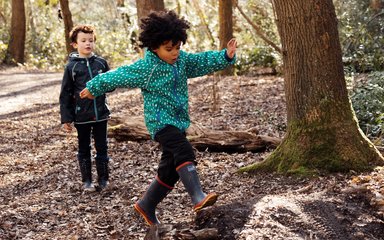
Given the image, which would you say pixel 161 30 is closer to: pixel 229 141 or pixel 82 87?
pixel 82 87

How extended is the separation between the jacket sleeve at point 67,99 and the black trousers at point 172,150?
65.7 inches

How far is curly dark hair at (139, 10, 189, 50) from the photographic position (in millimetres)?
4586

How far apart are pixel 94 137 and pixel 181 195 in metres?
1.17

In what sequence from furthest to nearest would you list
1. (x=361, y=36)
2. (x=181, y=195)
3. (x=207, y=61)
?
(x=361, y=36) → (x=181, y=195) → (x=207, y=61)

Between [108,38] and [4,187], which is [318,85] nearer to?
[4,187]

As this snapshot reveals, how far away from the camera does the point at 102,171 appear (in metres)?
6.48

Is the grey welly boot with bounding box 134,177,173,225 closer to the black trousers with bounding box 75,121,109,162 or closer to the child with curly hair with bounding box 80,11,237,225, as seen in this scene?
the child with curly hair with bounding box 80,11,237,225

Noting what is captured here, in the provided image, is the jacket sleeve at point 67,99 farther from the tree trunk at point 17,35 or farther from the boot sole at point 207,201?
the tree trunk at point 17,35

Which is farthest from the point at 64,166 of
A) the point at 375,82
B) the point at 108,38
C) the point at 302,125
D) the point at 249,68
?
the point at 108,38

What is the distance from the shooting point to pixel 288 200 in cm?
466

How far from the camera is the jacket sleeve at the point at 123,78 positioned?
4.63 m

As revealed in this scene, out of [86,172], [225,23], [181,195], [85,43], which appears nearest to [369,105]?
[181,195]

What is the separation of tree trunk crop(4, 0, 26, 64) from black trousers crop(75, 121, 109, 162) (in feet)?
54.4

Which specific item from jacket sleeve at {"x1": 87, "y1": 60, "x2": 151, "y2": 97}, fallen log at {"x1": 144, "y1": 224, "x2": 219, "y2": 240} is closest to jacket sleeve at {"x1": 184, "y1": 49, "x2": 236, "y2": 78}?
jacket sleeve at {"x1": 87, "y1": 60, "x2": 151, "y2": 97}
